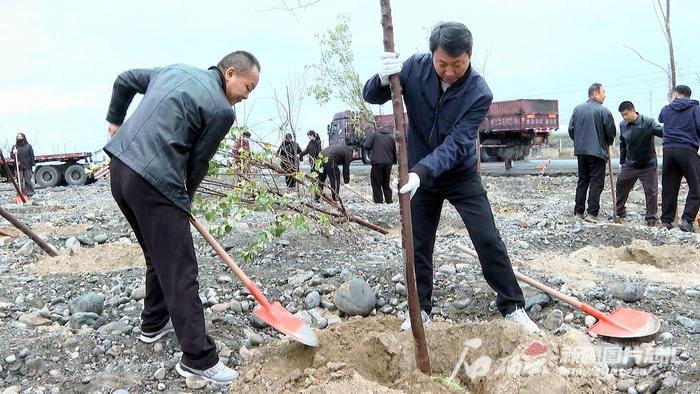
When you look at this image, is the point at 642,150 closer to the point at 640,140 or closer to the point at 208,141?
the point at 640,140

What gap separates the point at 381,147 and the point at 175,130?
7.57m

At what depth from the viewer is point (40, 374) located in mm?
2869

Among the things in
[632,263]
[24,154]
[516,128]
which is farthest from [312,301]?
[516,128]

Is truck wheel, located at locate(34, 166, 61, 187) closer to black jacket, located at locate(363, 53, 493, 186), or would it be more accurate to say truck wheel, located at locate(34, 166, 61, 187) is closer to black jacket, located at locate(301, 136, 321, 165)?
black jacket, located at locate(301, 136, 321, 165)

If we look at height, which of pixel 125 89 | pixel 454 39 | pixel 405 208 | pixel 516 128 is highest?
pixel 454 39

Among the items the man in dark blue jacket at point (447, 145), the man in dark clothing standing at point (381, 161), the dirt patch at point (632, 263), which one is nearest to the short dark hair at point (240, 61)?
the man in dark blue jacket at point (447, 145)

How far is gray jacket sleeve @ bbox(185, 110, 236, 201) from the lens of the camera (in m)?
2.70

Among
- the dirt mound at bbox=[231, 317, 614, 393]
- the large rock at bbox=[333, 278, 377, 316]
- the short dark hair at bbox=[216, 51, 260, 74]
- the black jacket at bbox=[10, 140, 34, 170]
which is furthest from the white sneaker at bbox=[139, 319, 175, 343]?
the black jacket at bbox=[10, 140, 34, 170]

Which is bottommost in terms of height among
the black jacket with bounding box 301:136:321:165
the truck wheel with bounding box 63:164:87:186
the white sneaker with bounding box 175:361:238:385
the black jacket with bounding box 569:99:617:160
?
the truck wheel with bounding box 63:164:87:186

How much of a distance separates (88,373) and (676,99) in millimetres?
6884

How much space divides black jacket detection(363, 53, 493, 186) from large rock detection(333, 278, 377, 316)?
2.97ft

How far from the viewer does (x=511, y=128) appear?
21.2 metres

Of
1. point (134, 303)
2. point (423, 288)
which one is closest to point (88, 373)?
point (134, 303)

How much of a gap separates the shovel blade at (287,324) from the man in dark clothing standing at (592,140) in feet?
18.2
